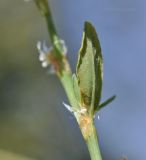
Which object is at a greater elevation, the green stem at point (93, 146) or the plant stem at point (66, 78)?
the plant stem at point (66, 78)

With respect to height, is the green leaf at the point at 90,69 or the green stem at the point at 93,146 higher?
the green leaf at the point at 90,69

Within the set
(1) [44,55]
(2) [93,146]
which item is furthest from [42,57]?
(2) [93,146]

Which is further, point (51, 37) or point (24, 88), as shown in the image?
point (24, 88)

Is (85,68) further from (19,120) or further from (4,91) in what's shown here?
(4,91)

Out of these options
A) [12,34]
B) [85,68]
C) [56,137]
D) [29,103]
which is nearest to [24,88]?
[29,103]

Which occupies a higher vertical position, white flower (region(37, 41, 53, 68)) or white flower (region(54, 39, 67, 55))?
white flower (region(54, 39, 67, 55))

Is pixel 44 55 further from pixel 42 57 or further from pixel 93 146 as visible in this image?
pixel 93 146

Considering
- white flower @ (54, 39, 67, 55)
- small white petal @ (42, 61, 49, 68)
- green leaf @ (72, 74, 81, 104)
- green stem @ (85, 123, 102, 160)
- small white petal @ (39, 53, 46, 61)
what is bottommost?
green stem @ (85, 123, 102, 160)

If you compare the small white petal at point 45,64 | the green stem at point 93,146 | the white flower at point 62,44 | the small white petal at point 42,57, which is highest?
the white flower at point 62,44
